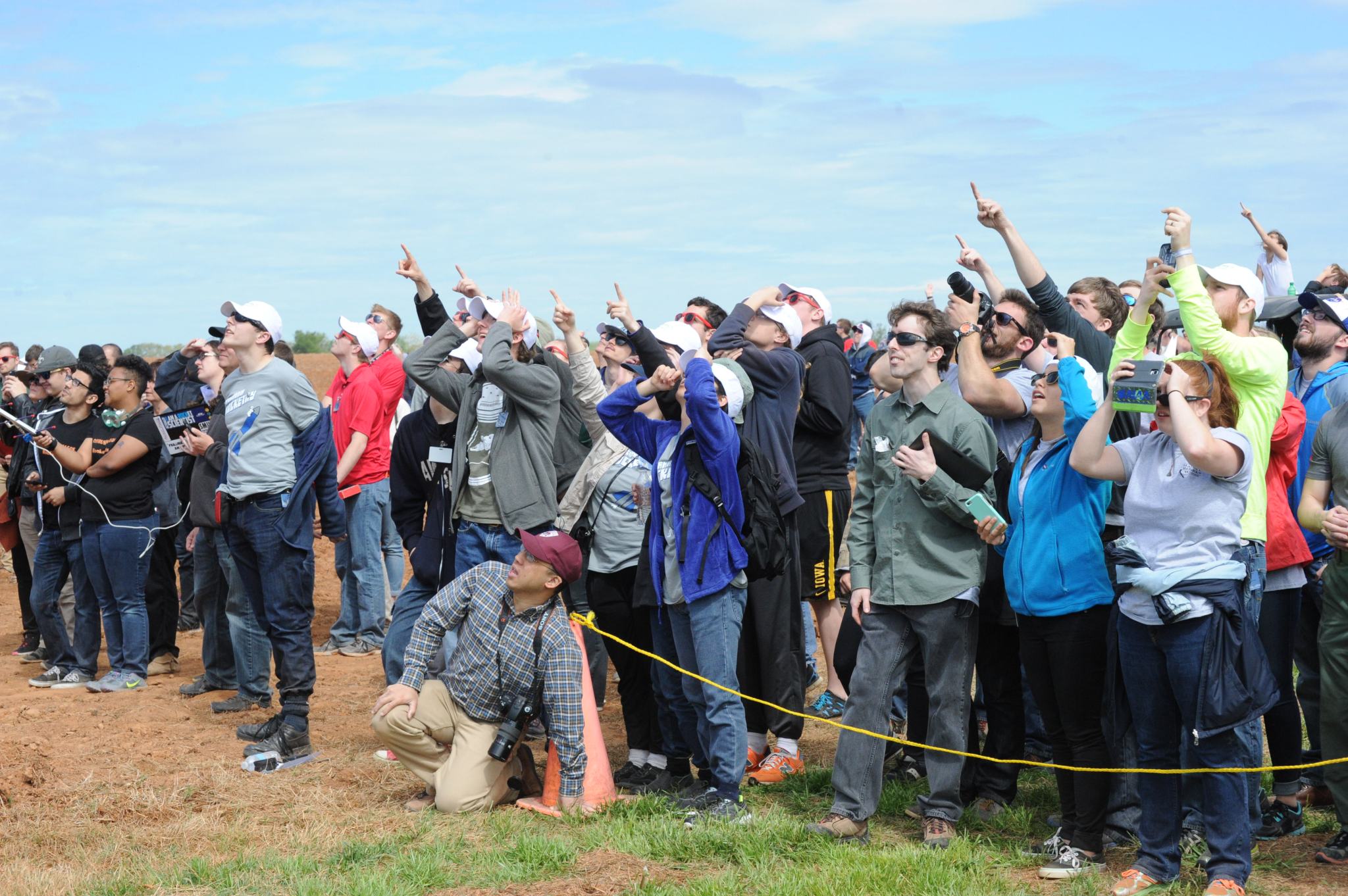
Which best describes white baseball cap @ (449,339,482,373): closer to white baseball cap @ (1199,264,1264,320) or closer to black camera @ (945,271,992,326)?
black camera @ (945,271,992,326)

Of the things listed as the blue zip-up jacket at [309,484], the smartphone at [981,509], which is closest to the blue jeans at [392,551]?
the blue zip-up jacket at [309,484]

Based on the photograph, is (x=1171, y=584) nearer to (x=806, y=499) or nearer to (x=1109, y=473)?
(x=1109, y=473)

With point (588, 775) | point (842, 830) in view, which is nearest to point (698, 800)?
point (588, 775)

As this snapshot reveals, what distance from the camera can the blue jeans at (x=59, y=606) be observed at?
9805mm

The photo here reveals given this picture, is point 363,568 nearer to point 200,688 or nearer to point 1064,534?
point 200,688

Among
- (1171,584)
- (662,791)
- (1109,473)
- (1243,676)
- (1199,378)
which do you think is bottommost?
(662,791)

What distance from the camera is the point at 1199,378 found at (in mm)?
5117

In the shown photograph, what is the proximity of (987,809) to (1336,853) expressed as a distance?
1.48 m

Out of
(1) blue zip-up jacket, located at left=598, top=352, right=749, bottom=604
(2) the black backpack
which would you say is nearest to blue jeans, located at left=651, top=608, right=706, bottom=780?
(1) blue zip-up jacket, located at left=598, top=352, right=749, bottom=604

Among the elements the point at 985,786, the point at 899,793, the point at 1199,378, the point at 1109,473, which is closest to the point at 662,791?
the point at 899,793

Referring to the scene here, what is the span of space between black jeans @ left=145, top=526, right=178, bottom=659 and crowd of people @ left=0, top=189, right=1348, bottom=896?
857 mm

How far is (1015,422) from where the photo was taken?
6.59 metres

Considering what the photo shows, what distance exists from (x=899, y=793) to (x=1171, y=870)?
1.63 m

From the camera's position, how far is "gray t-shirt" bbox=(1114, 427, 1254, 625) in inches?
195
